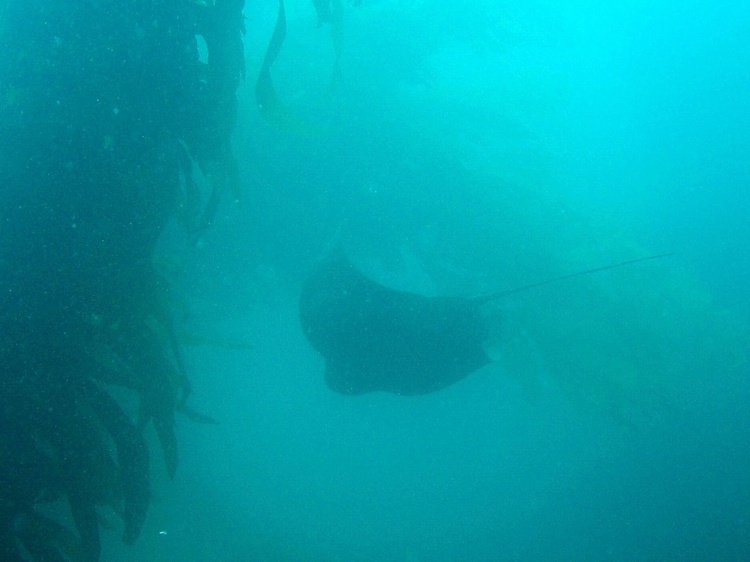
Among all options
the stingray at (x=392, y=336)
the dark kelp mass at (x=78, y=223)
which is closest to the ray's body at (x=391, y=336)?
the stingray at (x=392, y=336)

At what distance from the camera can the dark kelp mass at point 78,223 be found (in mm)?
1861

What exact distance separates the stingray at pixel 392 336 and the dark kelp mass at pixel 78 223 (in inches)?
86.7

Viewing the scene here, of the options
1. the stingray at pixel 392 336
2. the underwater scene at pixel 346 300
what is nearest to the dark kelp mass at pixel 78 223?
the underwater scene at pixel 346 300

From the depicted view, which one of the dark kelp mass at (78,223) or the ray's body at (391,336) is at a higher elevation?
the dark kelp mass at (78,223)

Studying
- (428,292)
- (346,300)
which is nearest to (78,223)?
(346,300)

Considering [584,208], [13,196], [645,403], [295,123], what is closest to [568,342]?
[645,403]

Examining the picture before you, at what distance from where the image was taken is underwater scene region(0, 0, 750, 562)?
1.99 metres

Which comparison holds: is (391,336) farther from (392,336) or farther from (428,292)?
(428,292)

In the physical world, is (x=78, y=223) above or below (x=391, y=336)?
above

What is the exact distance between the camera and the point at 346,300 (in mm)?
4598

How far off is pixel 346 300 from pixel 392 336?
1.99 ft

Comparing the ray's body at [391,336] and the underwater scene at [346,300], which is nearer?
the underwater scene at [346,300]

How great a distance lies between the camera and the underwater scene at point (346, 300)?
1989mm

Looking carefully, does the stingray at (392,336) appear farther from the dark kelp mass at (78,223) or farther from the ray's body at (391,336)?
the dark kelp mass at (78,223)
